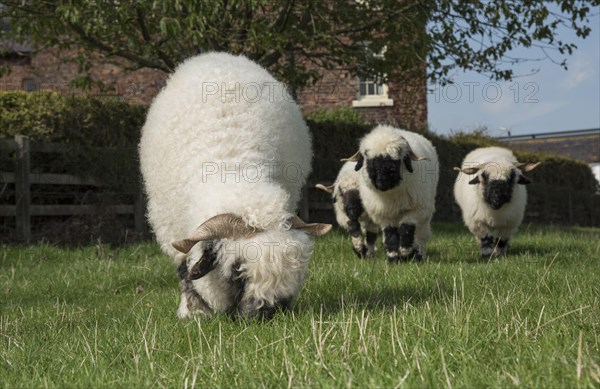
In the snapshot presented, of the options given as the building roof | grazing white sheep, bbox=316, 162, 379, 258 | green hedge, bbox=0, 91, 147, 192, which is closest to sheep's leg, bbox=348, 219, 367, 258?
grazing white sheep, bbox=316, 162, 379, 258

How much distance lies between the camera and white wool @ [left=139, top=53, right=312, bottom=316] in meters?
4.60

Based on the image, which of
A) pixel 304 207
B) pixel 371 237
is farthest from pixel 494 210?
pixel 304 207

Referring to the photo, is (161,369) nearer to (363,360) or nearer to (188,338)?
(188,338)

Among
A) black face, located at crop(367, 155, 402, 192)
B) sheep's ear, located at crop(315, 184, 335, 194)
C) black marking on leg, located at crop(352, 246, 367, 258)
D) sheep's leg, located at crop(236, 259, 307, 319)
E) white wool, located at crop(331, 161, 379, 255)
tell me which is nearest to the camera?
sheep's leg, located at crop(236, 259, 307, 319)

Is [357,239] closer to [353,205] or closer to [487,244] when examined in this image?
[353,205]

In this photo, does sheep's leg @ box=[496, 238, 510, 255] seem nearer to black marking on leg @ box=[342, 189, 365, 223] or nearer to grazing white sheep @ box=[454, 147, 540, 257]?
grazing white sheep @ box=[454, 147, 540, 257]

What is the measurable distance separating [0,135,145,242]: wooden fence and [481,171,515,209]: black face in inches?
273

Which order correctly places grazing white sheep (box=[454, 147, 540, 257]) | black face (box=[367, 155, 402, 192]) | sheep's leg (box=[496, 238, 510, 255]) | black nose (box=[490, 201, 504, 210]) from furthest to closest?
1. sheep's leg (box=[496, 238, 510, 255])
2. grazing white sheep (box=[454, 147, 540, 257])
3. black nose (box=[490, 201, 504, 210])
4. black face (box=[367, 155, 402, 192])

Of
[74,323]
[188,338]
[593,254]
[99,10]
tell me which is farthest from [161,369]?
[99,10]

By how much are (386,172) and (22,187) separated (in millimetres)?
6828

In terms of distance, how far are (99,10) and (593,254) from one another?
8.27m

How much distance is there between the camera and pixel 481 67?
13.9 meters

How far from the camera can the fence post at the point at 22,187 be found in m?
11.5

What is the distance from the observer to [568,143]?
4247 centimetres
